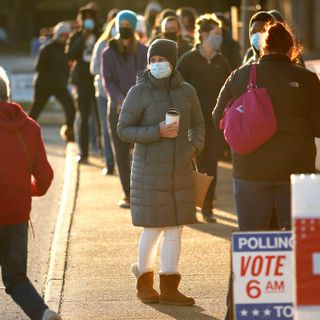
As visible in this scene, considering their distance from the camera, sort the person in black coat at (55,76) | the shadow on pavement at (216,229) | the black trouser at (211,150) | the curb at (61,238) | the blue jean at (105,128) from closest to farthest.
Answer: the curb at (61,238) < the shadow on pavement at (216,229) < the black trouser at (211,150) < the blue jean at (105,128) < the person in black coat at (55,76)

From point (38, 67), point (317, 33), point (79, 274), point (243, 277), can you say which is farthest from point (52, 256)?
point (317, 33)

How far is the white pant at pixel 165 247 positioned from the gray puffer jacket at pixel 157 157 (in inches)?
4.8

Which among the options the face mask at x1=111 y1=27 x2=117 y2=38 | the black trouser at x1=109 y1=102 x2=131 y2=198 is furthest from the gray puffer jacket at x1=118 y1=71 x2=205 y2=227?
the face mask at x1=111 y1=27 x2=117 y2=38

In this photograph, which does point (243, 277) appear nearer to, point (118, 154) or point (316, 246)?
point (316, 246)

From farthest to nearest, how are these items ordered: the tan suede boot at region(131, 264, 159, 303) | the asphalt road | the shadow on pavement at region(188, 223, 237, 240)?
the shadow on pavement at region(188, 223, 237, 240) < the asphalt road < the tan suede boot at region(131, 264, 159, 303)

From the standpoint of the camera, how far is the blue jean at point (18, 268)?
792 cm

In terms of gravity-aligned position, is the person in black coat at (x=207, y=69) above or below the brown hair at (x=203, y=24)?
below

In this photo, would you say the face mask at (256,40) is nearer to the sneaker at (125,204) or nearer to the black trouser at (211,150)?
the black trouser at (211,150)

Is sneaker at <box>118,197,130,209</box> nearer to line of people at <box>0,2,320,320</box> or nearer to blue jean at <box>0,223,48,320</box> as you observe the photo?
line of people at <box>0,2,320,320</box>

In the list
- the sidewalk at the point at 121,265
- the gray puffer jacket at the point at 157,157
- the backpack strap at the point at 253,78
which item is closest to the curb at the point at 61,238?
the sidewalk at the point at 121,265

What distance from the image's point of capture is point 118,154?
14.4 m

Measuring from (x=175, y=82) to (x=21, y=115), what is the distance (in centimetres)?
166

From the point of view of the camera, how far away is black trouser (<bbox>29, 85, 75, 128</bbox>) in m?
21.2

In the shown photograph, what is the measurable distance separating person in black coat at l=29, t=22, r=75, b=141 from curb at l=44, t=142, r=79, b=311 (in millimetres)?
1845
